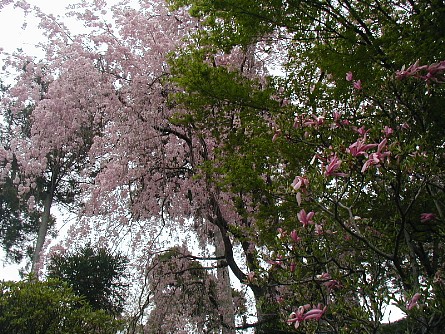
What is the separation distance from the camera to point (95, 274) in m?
9.12

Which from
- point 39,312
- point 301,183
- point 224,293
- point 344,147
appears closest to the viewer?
point 301,183

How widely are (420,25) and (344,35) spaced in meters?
0.67

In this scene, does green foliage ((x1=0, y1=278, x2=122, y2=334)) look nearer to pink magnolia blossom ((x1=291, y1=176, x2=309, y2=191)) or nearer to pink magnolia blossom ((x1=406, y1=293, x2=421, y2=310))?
pink magnolia blossom ((x1=291, y1=176, x2=309, y2=191))

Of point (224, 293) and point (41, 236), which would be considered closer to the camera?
point (224, 293)

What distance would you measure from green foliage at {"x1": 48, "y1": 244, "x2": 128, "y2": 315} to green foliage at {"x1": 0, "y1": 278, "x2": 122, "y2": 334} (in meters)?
3.39

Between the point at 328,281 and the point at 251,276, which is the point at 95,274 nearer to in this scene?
the point at 251,276

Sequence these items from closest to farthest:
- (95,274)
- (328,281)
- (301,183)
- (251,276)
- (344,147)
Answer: (301,183) → (344,147) → (328,281) → (251,276) → (95,274)

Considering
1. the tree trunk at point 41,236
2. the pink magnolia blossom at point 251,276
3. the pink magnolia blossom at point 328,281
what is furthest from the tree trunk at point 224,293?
the tree trunk at point 41,236

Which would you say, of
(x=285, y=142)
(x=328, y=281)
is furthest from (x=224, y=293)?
(x=328, y=281)

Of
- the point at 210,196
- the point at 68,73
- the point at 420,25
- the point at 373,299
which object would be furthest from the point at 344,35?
the point at 68,73

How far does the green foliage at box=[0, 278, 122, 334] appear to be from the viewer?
16.8ft

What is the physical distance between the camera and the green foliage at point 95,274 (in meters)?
9.00

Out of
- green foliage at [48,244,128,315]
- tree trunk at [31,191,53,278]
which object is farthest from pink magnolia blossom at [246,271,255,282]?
tree trunk at [31,191,53,278]

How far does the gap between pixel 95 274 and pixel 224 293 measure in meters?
3.37
